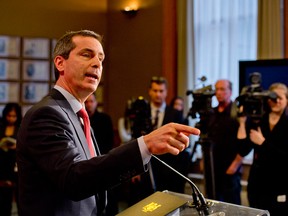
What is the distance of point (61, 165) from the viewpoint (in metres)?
1.05

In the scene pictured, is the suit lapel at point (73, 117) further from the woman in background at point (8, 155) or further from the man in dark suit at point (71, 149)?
the woman in background at point (8, 155)

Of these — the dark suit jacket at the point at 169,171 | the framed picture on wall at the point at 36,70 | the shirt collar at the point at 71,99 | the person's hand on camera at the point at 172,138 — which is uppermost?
the framed picture on wall at the point at 36,70

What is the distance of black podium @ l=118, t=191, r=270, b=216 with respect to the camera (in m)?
1.06

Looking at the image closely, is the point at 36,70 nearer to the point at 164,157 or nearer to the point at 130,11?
the point at 130,11

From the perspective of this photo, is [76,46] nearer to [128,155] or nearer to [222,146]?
[128,155]

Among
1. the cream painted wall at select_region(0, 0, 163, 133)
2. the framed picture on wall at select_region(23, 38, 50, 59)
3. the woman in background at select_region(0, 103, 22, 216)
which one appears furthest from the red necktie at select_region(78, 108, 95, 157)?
the framed picture on wall at select_region(23, 38, 50, 59)

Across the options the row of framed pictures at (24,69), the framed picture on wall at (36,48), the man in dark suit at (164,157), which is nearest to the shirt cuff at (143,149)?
the man in dark suit at (164,157)

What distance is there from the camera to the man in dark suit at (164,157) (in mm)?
3687

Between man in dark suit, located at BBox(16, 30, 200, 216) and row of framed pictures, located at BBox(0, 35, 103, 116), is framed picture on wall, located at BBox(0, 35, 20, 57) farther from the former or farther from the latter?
man in dark suit, located at BBox(16, 30, 200, 216)

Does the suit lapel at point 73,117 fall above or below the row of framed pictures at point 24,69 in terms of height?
below

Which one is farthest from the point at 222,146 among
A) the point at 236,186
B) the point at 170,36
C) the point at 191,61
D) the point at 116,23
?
the point at 116,23

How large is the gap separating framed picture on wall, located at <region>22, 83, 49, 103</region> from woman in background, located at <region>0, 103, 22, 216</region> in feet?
5.88

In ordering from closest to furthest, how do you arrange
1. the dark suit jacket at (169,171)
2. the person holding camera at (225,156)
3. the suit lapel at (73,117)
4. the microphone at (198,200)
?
1. the microphone at (198,200)
2. the suit lapel at (73,117)
3. the person holding camera at (225,156)
4. the dark suit jacket at (169,171)

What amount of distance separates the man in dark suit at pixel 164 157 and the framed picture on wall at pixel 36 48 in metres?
2.79
